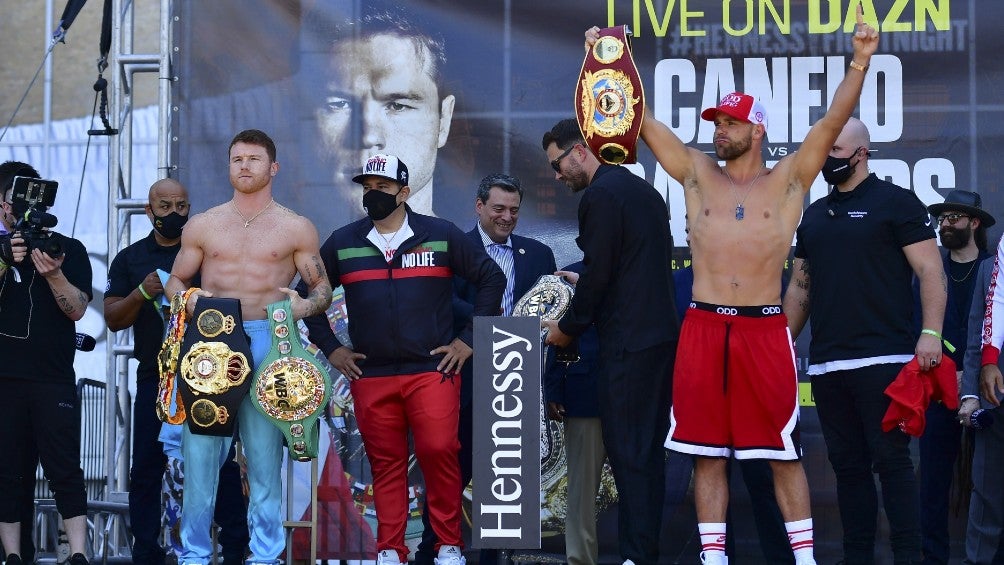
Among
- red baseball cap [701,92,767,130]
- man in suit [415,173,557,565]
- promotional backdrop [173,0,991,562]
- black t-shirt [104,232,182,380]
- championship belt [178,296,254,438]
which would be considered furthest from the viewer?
promotional backdrop [173,0,991,562]

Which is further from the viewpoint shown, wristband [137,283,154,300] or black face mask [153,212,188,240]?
black face mask [153,212,188,240]

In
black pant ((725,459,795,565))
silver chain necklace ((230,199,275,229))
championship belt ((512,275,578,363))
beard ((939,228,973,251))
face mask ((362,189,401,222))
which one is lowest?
black pant ((725,459,795,565))

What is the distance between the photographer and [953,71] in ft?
21.0

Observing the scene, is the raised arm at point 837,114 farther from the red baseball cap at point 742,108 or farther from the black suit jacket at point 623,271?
the black suit jacket at point 623,271

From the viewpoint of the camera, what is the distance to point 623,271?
5.16 meters

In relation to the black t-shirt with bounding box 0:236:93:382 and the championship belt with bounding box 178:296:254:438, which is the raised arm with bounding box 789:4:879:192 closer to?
the championship belt with bounding box 178:296:254:438

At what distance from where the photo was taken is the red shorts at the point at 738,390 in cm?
464

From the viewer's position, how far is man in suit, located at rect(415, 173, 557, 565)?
6.09m

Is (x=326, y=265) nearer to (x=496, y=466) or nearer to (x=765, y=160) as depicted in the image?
(x=496, y=466)

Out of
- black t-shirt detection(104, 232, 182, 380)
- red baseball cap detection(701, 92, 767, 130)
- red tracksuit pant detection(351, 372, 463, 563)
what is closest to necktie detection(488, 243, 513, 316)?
red tracksuit pant detection(351, 372, 463, 563)

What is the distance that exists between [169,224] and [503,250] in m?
1.63

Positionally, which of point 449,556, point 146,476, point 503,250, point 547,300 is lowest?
point 449,556

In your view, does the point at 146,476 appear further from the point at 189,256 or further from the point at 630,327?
the point at 630,327

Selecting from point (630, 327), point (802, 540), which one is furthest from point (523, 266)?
point (802, 540)
